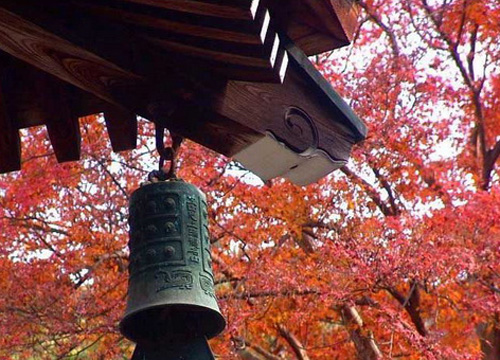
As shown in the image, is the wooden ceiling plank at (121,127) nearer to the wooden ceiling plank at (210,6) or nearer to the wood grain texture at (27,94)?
the wood grain texture at (27,94)

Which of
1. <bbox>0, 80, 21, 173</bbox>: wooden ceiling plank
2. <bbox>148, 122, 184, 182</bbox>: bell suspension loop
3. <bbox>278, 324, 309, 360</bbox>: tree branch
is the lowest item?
<bbox>148, 122, 184, 182</bbox>: bell suspension loop

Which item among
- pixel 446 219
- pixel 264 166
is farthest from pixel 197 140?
pixel 446 219

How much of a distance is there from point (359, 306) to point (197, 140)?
671cm

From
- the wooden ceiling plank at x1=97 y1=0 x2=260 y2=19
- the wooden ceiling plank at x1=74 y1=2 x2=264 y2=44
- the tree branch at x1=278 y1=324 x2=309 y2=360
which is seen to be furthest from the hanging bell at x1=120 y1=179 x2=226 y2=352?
the tree branch at x1=278 y1=324 x2=309 y2=360

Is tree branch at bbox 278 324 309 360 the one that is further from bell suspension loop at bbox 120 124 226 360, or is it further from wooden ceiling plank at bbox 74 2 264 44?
wooden ceiling plank at bbox 74 2 264 44

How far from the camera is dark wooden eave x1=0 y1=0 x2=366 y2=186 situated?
1935mm

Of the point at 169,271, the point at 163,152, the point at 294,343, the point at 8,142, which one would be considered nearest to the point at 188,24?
the point at 163,152

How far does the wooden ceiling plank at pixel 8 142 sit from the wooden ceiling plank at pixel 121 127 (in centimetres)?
34

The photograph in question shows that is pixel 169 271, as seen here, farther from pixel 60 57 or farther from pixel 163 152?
pixel 60 57

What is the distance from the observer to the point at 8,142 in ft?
8.19

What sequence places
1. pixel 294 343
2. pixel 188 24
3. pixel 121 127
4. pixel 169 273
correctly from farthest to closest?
pixel 294 343
pixel 121 127
pixel 169 273
pixel 188 24

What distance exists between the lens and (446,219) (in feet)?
26.7

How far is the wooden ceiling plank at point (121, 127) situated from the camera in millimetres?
2639

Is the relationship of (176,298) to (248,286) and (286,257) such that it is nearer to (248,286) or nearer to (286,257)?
(248,286)
